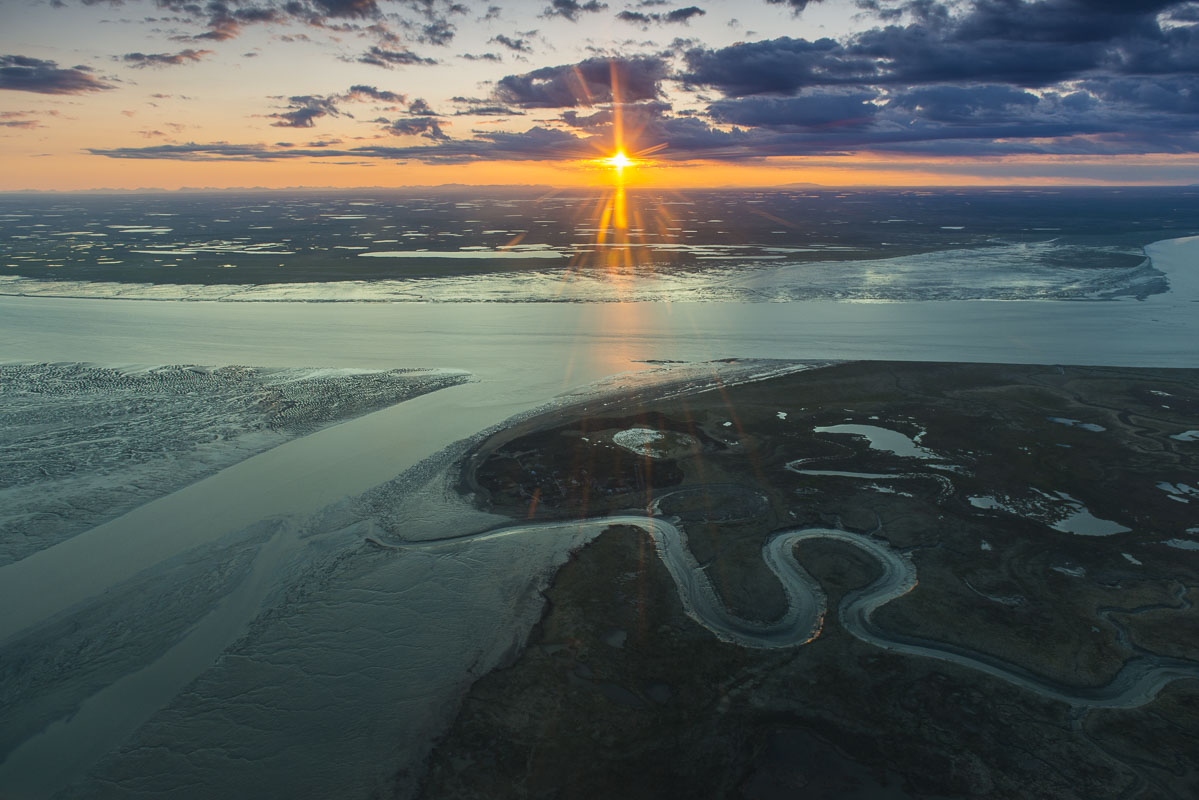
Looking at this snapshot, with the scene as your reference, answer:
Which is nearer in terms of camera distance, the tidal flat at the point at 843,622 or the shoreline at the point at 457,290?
the tidal flat at the point at 843,622

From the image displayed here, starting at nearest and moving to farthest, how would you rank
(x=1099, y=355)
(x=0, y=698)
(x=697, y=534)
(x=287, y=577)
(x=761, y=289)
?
(x=0, y=698) < (x=287, y=577) < (x=697, y=534) < (x=1099, y=355) < (x=761, y=289)

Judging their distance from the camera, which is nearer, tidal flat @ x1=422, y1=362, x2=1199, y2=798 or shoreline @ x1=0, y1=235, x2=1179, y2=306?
tidal flat @ x1=422, y1=362, x2=1199, y2=798

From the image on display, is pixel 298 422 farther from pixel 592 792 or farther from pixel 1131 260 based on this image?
pixel 1131 260

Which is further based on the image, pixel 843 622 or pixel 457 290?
pixel 457 290

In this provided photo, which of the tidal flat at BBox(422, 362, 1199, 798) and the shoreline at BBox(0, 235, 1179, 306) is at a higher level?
the shoreline at BBox(0, 235, 1179, 306)

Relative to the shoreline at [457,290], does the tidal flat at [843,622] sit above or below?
below

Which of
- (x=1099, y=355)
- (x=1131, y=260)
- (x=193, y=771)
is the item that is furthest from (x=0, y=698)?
(x=1131, y=260)

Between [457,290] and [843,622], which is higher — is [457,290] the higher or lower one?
the higher one

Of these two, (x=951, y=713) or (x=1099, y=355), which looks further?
(x=1099, y=355)
